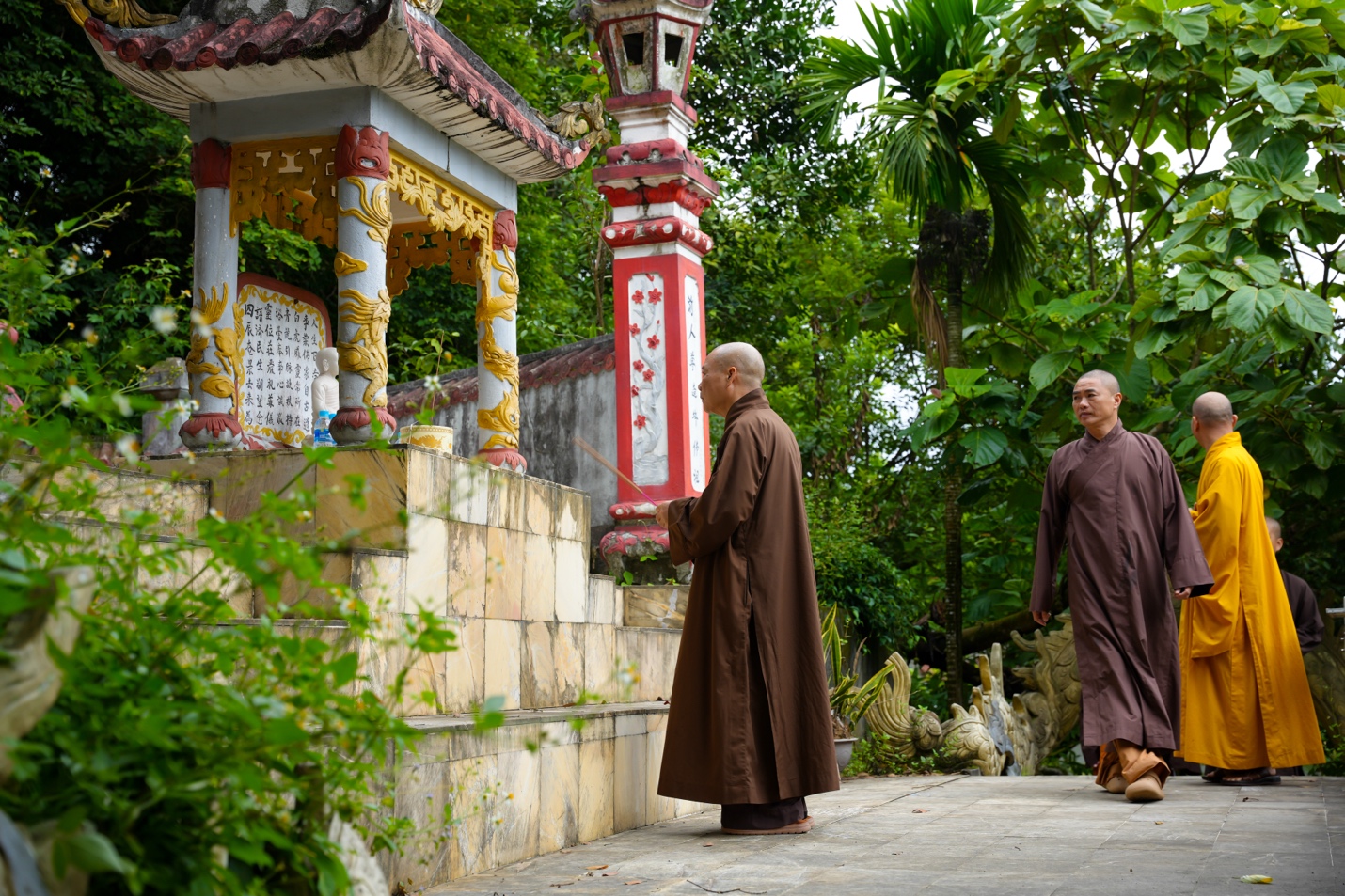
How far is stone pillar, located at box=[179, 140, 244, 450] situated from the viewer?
5.77 m

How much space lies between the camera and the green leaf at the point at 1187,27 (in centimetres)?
816

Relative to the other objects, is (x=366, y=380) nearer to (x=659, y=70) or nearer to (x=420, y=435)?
(x=420, y=435)

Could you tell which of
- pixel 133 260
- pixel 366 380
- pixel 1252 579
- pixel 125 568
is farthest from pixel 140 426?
pixel 125 568

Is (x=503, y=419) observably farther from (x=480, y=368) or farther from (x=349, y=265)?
(x=349, y=265)

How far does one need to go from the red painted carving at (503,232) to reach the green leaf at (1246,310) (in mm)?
3996

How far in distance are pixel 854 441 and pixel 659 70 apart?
282 inches

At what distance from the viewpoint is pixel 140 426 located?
346 inches

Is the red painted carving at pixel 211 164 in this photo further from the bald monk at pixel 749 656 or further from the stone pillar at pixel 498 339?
the bald monk at pixel 749 656

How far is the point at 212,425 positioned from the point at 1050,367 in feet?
19.2

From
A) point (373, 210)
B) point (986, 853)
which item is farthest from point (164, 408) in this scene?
point (986, 853)

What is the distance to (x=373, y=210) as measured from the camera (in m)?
5.60

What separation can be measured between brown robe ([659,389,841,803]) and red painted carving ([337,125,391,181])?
6.78 feet

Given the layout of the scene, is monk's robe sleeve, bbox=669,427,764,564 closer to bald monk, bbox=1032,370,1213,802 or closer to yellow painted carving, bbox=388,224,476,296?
bald monk, bbox=1032,370,1213,802

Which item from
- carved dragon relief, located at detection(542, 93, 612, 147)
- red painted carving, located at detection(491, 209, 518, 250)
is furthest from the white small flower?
carved dragon relief, located at detection(542, 93, 612, 147)
